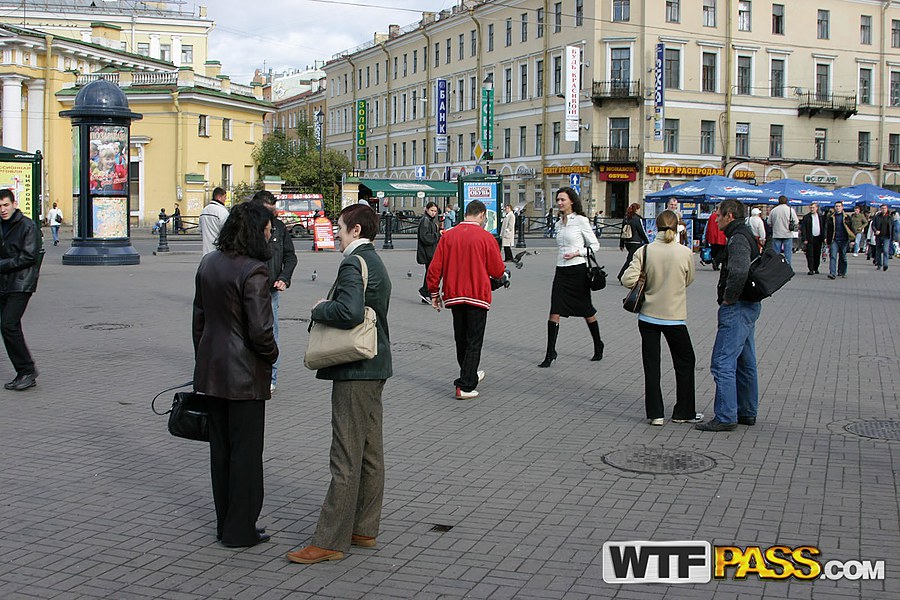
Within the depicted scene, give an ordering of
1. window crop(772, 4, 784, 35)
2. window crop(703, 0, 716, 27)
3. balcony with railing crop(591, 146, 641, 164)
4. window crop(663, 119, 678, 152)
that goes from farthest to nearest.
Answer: window crop(772, 4, 784, 35)
window crop(703, 0, 716, 27)
window crop(663, 119, 678, 152)
balcony with railing crop(591, 146, 641, 164)

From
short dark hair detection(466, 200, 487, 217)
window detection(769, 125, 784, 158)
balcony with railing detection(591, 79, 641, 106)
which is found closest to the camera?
short dark hair detection(466, 200, 487, 217)

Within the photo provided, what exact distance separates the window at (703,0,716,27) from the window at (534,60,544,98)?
9314 millimetres

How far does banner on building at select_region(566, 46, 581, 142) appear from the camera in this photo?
51.9 meters

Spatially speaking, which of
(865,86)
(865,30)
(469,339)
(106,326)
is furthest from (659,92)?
(469,339)

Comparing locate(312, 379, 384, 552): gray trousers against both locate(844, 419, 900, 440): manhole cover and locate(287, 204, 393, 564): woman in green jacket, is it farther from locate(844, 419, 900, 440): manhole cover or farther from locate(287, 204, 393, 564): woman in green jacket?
locate(844, 419, 900, 440): manhole cover

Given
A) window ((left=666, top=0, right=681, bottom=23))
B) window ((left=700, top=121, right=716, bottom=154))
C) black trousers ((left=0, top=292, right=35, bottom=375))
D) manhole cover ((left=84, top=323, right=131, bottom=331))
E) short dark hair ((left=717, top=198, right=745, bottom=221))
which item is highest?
window ((left=666, top=0, right=681, bottom=23))

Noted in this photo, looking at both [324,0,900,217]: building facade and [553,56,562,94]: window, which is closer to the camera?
[324,0,900,217]: building facade

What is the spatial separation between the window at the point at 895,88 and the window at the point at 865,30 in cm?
278

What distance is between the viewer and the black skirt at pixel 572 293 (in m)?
10.8

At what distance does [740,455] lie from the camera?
7066mm

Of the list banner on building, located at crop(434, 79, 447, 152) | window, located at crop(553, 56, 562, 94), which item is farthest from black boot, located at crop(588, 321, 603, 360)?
banner on building, located at crop(434, 79, 447, 152)

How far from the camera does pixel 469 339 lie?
9211 millimetres

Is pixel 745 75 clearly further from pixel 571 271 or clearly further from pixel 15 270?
pixel 15 270

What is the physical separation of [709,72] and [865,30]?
39.0 feet
